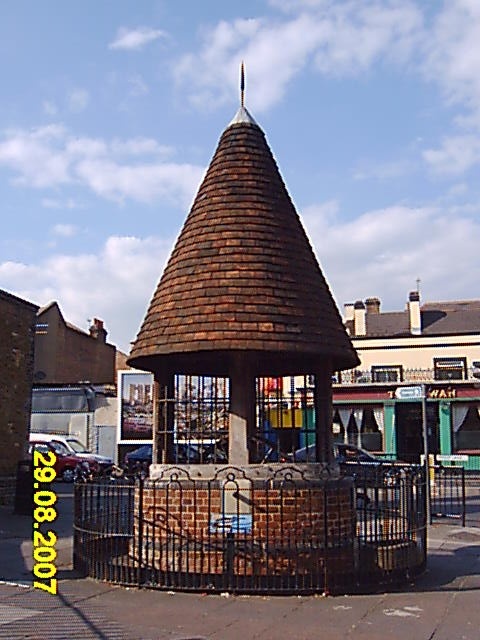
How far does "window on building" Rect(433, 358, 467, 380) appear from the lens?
4362 centimetres

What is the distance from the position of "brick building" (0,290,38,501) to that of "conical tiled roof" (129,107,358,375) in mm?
10350

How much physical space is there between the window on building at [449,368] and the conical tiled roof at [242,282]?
111ft

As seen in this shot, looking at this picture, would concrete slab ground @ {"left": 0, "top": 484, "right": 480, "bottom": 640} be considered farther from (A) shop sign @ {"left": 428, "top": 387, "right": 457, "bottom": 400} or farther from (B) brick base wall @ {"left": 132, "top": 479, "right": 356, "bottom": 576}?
(A) shop sign @ {"left": 428, "top": 387, "right": 457, "bottom": 400}

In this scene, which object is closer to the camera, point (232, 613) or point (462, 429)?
point (232, 613)

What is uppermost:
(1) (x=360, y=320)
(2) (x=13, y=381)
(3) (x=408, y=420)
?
(1) (x=360, y=320)

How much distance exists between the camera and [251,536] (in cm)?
967

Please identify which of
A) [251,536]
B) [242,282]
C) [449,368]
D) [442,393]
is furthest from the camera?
[449,368]

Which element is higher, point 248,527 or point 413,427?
point 413,427

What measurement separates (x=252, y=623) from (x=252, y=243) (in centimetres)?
483

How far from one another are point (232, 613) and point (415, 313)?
39.8 metres

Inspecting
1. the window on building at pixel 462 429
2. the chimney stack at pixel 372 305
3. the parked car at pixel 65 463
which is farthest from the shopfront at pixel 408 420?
the parked car at pixel 65 463

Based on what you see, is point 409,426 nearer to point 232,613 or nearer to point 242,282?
point 242,282

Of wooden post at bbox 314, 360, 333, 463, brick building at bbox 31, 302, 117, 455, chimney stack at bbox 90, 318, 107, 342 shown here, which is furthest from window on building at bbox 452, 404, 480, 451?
wooden post at bbox 314, 360, 333, 463
